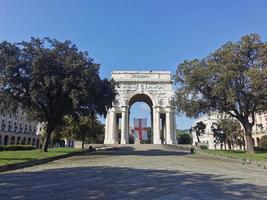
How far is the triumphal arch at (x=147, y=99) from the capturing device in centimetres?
6481

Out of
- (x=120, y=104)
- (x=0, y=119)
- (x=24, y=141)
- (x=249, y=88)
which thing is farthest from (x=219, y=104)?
(x=24, y=141)

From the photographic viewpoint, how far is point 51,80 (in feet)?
85.3

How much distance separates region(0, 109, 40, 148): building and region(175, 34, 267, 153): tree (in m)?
49.1

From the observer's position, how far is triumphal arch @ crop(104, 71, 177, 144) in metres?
64.8

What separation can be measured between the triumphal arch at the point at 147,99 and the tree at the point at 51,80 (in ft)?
116

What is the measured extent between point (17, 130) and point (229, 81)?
6551 centimetres

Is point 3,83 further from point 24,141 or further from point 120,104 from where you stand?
point 24,141

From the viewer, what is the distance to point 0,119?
71.9 metres

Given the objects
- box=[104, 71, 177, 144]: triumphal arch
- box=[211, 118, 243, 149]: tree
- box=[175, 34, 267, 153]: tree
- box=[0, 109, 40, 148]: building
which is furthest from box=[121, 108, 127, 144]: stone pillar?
box=[175, 34, 267, 153]: tree

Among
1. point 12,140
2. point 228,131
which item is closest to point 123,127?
point 228,131

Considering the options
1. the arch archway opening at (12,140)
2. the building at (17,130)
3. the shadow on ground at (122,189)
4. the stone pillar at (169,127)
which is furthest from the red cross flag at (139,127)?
the shadow on ground at (122,189)

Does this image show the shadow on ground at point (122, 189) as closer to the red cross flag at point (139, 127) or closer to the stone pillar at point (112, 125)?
the red cross flag at point (139, 127)

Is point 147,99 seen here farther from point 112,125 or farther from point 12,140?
point 12,140

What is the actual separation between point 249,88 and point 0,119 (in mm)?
59097
